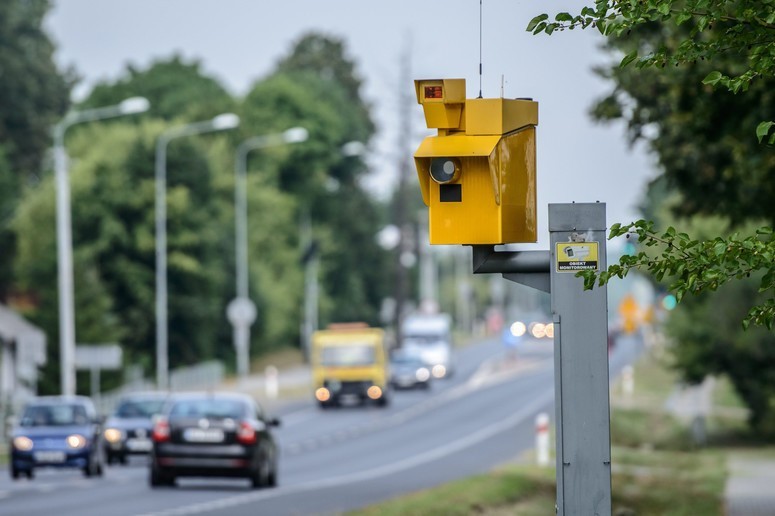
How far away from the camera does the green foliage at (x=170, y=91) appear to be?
3918 inches

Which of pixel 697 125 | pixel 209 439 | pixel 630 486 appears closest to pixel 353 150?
pixel 630 486

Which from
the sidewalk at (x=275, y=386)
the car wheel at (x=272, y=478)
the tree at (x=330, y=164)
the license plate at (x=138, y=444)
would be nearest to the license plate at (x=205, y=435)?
the car wheel at (x=272, y=478)

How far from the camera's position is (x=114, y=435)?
129 feet

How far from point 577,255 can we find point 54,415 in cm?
2639

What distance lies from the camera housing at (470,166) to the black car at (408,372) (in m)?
68.9

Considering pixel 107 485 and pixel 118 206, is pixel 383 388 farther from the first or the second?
→ pixel 107 485

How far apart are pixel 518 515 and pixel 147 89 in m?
80.2

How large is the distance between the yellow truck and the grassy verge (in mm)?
13605

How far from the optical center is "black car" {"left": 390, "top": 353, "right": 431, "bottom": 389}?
78.0 metres

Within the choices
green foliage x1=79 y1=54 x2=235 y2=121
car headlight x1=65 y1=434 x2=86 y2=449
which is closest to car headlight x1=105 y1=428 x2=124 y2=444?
car headlight x1=65 y1=434 x2=86 y2=449

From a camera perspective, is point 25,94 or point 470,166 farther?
point 25,94

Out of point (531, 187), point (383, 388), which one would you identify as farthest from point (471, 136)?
point (383, 388)

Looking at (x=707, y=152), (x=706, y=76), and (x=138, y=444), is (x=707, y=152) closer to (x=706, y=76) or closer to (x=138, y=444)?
(x=706, y=76)

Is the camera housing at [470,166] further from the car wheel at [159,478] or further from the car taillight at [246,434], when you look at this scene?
the car wheel at [159,478]
